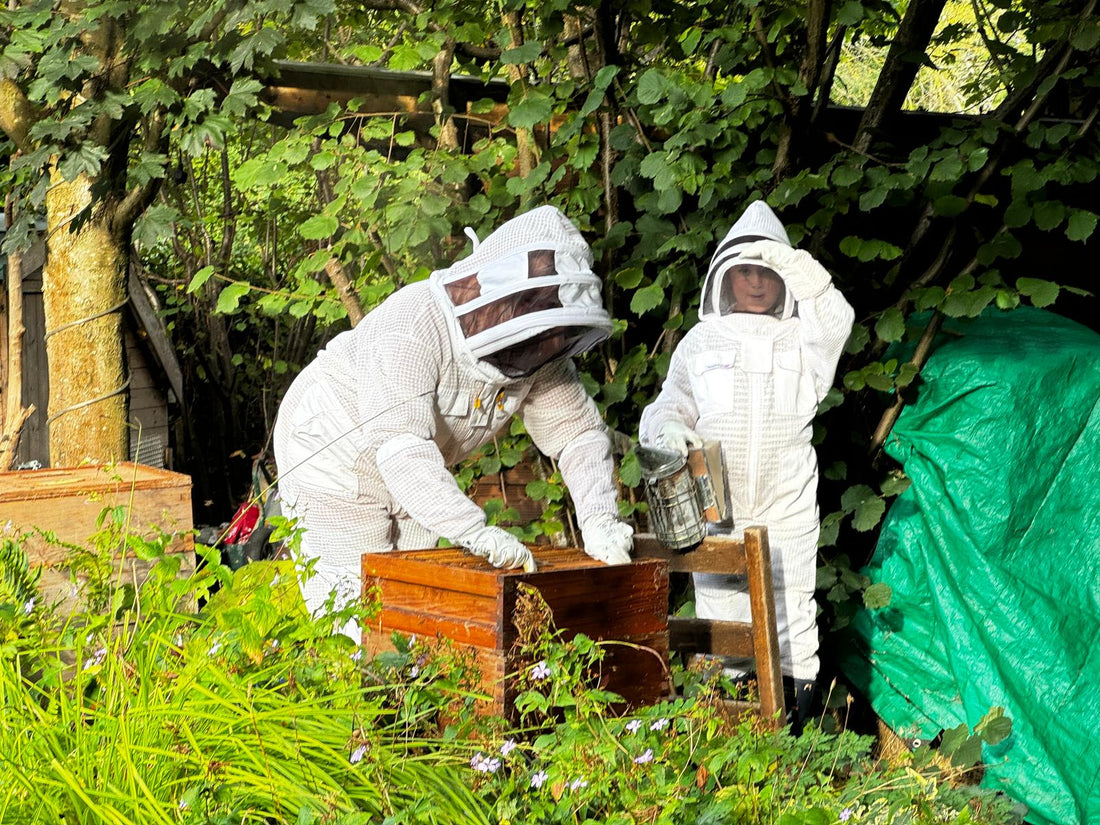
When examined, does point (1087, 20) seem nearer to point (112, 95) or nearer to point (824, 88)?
point (824, 88)

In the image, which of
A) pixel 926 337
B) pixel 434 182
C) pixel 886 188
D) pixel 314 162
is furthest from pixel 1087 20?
pixel 314 162

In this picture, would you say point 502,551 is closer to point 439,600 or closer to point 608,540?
point 439,600

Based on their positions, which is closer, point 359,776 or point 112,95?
point 359,776

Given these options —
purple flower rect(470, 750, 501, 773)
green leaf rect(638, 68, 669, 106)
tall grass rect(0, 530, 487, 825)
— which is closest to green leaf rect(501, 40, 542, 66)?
green leaf rect(638, 68, 669, 106)

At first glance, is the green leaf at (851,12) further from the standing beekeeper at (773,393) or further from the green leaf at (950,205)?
the standing beekeeper at (773,393)

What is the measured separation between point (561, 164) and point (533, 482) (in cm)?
128

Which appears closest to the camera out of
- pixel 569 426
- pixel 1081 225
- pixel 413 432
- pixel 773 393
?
pixel 413 432

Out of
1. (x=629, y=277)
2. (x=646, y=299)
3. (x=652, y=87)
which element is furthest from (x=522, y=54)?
(x=646, y=299)

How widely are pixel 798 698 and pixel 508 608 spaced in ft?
5.46

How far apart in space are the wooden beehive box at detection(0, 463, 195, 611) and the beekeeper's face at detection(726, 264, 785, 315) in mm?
1770

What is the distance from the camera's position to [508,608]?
7.61ft

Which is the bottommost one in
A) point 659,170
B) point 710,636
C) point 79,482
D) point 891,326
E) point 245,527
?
point 245,527

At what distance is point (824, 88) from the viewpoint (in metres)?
4.45

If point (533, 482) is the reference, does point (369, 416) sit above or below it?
above
